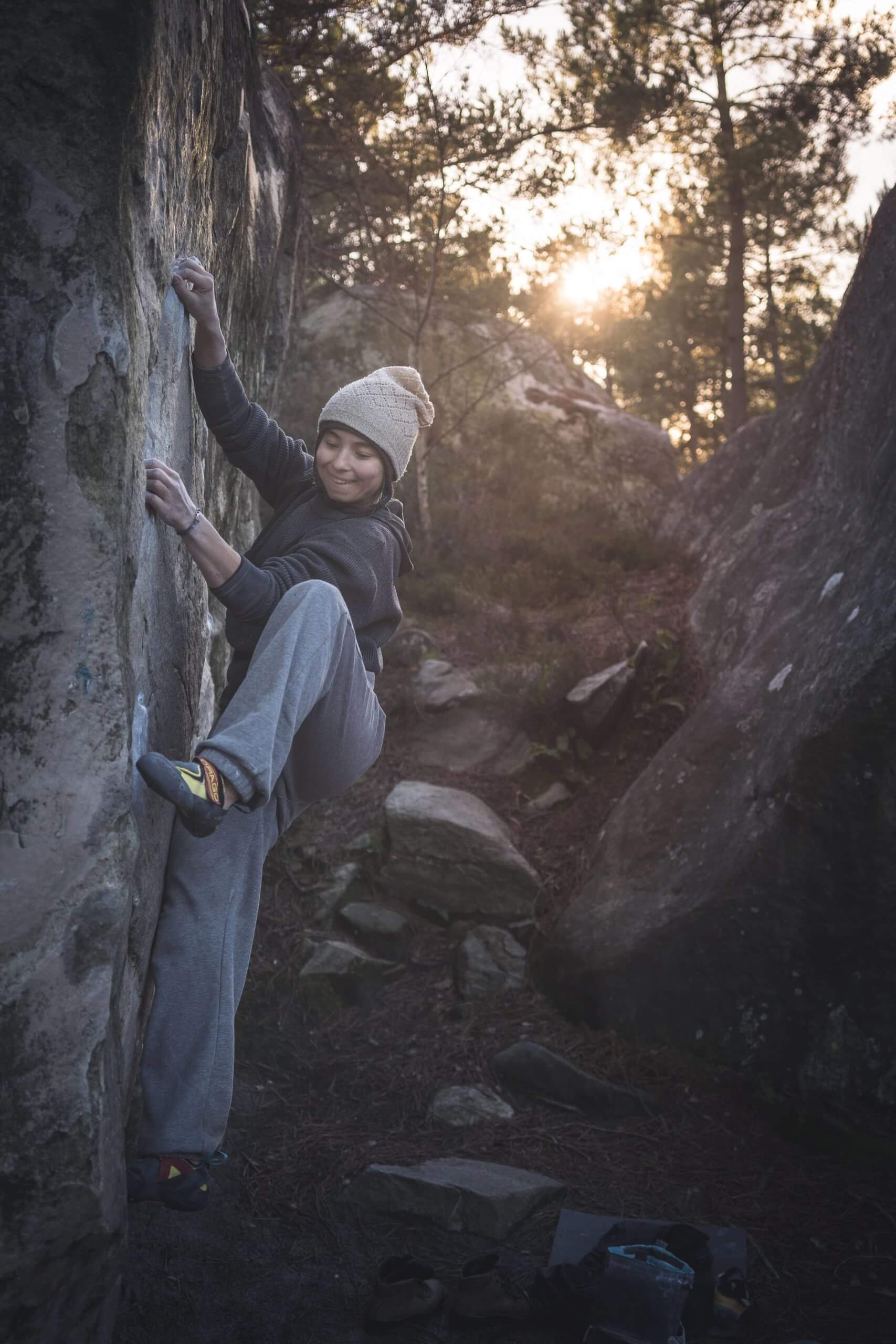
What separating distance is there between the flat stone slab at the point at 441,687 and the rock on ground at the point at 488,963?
235 centimetres

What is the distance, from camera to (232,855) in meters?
3.20

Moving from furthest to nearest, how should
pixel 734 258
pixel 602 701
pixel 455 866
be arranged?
1. pixel 734 258
2. pixel 602 701
3. pixel 455 866

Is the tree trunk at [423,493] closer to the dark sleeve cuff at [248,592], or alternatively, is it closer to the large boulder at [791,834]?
the large boulder at [791,834]

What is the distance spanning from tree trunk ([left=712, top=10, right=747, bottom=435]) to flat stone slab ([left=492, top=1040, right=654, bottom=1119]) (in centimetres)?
1126

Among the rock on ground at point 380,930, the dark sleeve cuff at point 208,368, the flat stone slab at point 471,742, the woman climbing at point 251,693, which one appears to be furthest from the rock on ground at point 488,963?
the dark sleeve cuff at point 208,368

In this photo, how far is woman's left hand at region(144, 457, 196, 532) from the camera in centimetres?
279

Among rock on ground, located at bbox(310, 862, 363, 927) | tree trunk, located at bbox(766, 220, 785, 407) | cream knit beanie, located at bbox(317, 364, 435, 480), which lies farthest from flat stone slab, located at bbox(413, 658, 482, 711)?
tree trunk, located at bbox(766, 220, 785, 407)

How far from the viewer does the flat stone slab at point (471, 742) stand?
23.2 feet

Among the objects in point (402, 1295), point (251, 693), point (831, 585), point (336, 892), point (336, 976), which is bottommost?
point (402, 1295)

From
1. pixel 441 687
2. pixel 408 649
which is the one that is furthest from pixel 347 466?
pixel 408 649

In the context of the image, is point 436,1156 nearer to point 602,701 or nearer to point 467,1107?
point 467,1107

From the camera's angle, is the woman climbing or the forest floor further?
the forest floor

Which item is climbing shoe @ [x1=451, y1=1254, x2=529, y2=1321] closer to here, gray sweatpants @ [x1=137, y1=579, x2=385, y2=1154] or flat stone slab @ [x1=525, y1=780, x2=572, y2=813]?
gray sweatpants @ [x1=137, y1=579, x2=385, y2=1154]

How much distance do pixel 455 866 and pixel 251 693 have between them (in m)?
3.26
